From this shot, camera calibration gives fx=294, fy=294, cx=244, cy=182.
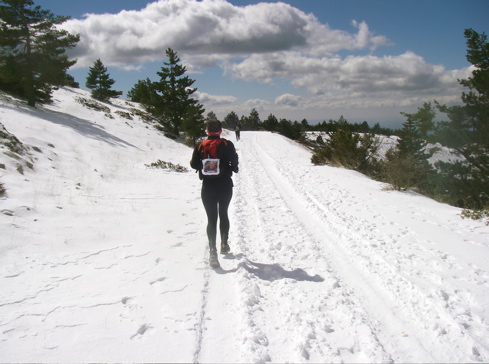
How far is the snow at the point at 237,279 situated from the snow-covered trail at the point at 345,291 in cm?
2

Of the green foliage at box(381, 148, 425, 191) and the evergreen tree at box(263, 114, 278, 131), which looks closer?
the green foliage at box(381, 148, 425, 191)

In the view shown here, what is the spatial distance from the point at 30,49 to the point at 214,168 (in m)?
19.2

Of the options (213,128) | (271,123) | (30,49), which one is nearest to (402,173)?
(213,128)

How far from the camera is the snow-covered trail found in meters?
2.76

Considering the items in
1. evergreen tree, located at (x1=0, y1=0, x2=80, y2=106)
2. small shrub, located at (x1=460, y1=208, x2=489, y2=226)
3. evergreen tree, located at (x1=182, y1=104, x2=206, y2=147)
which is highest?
evergreen tree, located at (x1=0, y1=0, x2=80, y2=106)

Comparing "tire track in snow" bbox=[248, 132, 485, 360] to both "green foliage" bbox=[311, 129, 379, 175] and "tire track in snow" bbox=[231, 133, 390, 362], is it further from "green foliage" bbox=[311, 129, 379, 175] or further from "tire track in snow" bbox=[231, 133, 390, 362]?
"green foliage" bbox=[311, 129, 379, 175]

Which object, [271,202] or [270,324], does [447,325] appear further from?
[271,202]

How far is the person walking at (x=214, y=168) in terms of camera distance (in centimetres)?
436

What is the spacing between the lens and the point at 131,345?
277cm

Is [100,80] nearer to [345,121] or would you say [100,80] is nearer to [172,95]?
[172,95]

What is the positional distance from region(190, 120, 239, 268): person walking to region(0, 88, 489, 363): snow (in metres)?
0.77

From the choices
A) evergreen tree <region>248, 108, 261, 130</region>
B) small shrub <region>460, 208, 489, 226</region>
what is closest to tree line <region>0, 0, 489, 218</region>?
small shrub <region>460, 208, 489, 226</region>

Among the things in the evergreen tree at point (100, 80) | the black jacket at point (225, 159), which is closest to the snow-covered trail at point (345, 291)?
the black jacket at point (225, 159)

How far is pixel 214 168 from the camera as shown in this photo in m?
Result: 4.36
